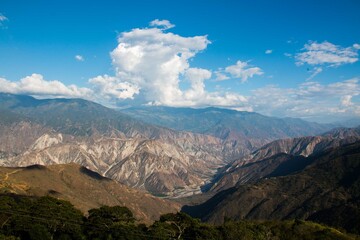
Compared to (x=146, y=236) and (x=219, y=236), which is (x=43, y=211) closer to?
(x=146, y=236)

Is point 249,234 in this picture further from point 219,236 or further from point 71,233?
point 71,233

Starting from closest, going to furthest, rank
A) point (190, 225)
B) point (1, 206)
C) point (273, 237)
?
point (1, 206) → point (190, 225) → point (273, 237)

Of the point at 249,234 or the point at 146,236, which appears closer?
the point at 146,236

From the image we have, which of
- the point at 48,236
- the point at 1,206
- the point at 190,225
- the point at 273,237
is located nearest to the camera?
the point at 48,236

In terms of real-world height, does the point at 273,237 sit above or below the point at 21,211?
below

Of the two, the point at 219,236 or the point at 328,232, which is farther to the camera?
the point at 328,232

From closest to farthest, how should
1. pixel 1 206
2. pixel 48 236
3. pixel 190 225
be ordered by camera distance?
pixel 48 236 < pixel 1 206 < pixel 190 225

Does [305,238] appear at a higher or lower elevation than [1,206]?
lower

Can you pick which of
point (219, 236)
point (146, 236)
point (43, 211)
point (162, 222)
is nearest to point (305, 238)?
point (219, 236)

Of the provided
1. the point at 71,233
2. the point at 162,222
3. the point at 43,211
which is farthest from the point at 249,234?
the point at 43,211
